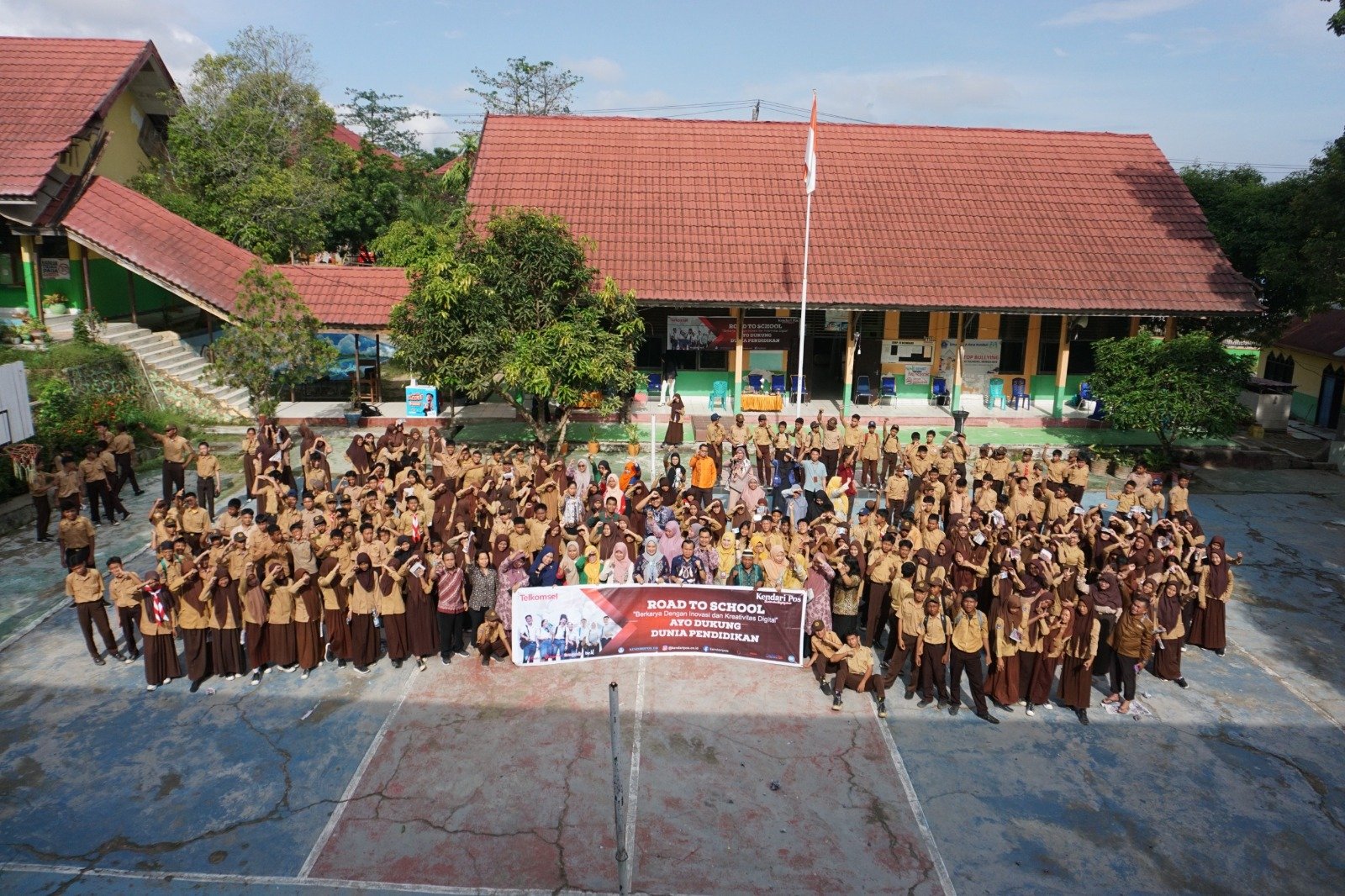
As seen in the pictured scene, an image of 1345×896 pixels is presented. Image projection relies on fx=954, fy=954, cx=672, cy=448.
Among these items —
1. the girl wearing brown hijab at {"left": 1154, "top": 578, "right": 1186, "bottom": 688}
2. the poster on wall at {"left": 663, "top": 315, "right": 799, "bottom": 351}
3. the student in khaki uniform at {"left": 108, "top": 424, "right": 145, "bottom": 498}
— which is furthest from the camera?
the poster on wall at {"left": 663, "top": 315, "right": 799, "bottom": 351}

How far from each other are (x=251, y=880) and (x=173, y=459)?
960 centimetres

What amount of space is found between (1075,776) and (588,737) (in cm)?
467

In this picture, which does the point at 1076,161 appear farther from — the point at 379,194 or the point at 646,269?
the point at 379,194

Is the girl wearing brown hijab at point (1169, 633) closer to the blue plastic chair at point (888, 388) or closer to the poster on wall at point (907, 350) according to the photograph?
A: the blue plastic chair at point (888, 388)

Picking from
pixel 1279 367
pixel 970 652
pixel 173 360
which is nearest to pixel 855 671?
pixel 970 652

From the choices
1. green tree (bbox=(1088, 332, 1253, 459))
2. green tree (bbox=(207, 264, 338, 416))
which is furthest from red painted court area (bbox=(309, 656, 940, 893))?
green tree (bbox=(1088, 332, 1253, 459))

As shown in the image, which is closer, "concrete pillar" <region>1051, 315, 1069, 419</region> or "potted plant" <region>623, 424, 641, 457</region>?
"potted plant" <region>623, 424, 641, 457</region>

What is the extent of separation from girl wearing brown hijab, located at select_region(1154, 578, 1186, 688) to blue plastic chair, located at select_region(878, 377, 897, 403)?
42.3ft

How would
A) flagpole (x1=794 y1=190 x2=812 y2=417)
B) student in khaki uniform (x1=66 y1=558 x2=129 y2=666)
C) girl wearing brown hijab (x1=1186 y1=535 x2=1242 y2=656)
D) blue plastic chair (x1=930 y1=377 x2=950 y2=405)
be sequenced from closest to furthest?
student in khaki uniform (x1=66 y1=558 x2=129 y2=666) < girl wearing brown hijab (x1=1186 y1=535 x2=1242 y2=656) < flagpole (x1=794 y1=190 x2=812 y2=417) < blue plastic chair (x1=930 y1=377 x2=950 y2=405)

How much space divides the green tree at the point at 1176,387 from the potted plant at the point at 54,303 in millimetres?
23816

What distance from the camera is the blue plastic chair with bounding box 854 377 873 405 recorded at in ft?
75.5

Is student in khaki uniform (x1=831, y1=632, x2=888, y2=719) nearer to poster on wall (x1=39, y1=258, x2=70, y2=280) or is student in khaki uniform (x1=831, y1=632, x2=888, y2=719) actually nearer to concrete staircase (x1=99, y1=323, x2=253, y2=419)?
concrete staircase (x1=99, y1=323, x2=253, y2=419)

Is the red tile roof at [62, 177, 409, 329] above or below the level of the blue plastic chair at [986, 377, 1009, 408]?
above

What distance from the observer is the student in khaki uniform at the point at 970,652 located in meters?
9.77
